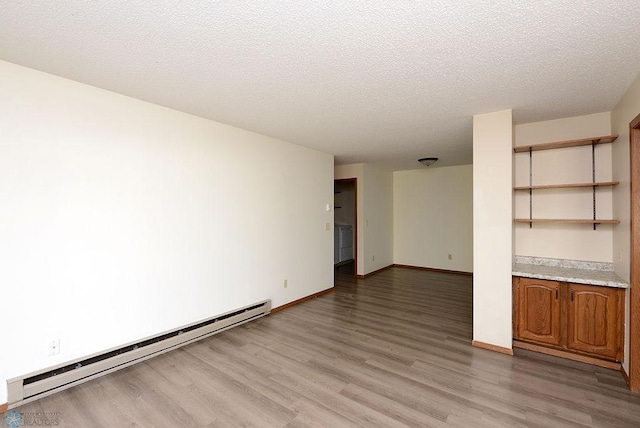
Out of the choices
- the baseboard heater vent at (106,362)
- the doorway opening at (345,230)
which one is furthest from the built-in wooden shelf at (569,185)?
the baseboard heater vent at (106,362)

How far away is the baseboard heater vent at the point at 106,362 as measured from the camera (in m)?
2.05

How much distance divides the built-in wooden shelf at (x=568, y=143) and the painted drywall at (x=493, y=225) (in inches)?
20.1

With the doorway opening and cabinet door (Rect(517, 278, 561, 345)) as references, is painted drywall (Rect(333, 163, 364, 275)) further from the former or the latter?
cabinet door (Rect(517, 278, 561, 345))

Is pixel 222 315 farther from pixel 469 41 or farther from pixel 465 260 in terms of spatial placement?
pixel 465 260

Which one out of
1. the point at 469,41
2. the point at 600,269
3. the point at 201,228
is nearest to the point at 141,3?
the point at 469,41

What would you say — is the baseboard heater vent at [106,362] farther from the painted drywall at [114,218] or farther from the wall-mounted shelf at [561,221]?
the wall-mounted shelf at [561,221]

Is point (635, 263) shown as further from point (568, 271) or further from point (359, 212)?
point (359, 212)

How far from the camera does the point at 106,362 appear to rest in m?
2.42

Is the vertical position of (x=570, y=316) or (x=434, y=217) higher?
(x=434, y=217)

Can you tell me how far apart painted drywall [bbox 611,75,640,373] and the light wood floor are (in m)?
0.77

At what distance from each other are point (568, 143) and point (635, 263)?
4.31 ft

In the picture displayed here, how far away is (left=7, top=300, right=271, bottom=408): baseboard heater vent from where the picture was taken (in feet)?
6.73

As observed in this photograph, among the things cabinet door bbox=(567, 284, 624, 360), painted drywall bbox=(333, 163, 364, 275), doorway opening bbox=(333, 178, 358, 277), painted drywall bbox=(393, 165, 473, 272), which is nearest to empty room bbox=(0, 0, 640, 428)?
cabinet door bbox=(567, 284, 624, 360)

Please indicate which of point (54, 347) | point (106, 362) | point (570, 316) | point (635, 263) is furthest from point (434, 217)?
point (54, 347)
